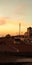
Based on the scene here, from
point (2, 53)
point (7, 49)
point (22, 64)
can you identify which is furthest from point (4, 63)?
point (7, 49)

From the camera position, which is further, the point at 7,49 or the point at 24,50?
the point at 24,50

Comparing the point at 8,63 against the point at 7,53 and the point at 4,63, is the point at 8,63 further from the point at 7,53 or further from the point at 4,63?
the point at 7,53

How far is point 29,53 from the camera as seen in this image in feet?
57.0

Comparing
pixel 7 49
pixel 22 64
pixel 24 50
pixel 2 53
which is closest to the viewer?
pixel 22 64

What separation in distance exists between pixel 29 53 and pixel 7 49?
107 inches

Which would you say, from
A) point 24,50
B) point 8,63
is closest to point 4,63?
point 8,63

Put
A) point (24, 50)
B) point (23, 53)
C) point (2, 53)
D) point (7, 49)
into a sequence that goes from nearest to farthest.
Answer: point (2, 53)
point (7, 49)
point (23, 53)
point (24, 50)

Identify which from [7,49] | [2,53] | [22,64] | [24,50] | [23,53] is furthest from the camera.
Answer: [24,50]

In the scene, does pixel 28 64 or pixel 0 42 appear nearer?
pixel 28 64

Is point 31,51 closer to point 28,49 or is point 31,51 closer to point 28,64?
point 28,49

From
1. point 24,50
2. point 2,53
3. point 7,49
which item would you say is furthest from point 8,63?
point 24,50

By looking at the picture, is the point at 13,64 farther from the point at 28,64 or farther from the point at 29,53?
the point at 29,53

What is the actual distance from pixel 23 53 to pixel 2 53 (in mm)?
3202

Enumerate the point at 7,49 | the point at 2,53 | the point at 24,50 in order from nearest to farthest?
1. the point at 2,53
2. the point at 7,49
3. the point at 24,50
